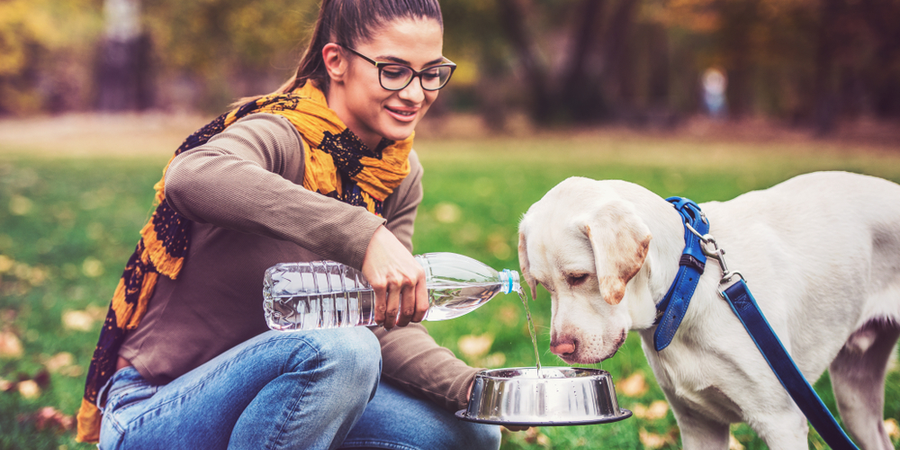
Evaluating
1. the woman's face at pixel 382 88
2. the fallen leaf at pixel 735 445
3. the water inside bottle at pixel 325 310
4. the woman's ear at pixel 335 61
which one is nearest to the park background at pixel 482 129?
the fallen leaf at pixel 735 445

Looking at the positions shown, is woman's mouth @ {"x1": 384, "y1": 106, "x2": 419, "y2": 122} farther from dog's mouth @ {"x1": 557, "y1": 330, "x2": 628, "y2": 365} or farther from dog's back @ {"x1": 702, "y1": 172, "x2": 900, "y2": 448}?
dog's back @ {"x1": 702, "y1": 172, "x2": 900, "y2": 448}

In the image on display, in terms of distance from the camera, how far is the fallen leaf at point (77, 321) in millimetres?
5352

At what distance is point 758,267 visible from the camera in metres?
2.65

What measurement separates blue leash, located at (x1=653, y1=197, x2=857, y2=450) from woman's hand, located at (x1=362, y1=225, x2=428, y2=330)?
917 mm

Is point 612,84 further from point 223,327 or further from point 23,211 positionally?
point 223,327

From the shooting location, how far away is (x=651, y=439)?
355cm

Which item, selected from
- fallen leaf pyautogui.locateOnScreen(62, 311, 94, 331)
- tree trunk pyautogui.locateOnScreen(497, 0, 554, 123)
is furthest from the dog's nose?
tree trunk pyautogui.locateOnScreen(497, 0, 554, 123)

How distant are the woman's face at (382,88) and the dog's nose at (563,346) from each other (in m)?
0.96

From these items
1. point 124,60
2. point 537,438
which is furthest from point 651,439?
point 124,60

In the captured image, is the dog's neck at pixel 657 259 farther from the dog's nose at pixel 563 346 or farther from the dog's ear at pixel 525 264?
the dog's ear at pixel 525 264

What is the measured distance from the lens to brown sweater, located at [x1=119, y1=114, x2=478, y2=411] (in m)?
2.05

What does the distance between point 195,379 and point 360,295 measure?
68cm

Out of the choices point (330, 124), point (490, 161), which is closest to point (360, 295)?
point (330, 124)

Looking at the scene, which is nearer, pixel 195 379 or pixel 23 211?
pixel 195 379
